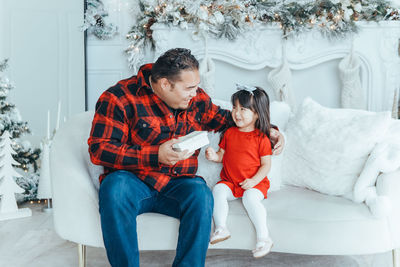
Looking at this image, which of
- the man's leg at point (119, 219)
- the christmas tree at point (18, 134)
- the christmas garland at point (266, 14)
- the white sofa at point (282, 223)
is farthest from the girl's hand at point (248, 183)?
the christmas garland at point (266, 14)

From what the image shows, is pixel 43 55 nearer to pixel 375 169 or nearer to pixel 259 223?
pixel 259 223

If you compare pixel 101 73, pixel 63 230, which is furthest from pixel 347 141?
pixel 101 73

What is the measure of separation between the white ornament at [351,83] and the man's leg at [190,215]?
2111 mm

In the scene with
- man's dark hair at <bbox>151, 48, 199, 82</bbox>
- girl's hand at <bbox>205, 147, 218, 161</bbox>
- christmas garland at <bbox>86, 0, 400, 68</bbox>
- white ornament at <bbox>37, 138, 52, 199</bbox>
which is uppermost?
christmas garland at <bbox>86, 0, 400, 68</bbox>

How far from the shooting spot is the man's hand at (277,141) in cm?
198

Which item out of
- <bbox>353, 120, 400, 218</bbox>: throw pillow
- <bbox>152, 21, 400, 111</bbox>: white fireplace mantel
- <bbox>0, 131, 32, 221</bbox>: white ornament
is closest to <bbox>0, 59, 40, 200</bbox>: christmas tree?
<bbox>0, 131, 32, 221</bbox>: white ornament

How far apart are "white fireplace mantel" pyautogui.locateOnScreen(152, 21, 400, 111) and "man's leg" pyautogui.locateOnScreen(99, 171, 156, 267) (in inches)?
82.0

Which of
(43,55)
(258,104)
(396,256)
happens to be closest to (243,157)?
(258,104)

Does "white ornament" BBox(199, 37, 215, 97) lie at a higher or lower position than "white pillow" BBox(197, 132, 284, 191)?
higher

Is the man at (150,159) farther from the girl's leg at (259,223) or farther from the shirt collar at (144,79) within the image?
the girl's leg at (259,223)

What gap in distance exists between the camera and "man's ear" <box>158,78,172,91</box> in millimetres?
1767

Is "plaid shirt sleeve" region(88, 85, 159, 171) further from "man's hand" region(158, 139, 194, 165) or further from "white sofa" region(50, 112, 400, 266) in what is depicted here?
"white sofa" region(50, 112, 400, 266)

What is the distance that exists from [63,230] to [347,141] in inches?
49.3

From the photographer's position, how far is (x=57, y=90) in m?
3.85
